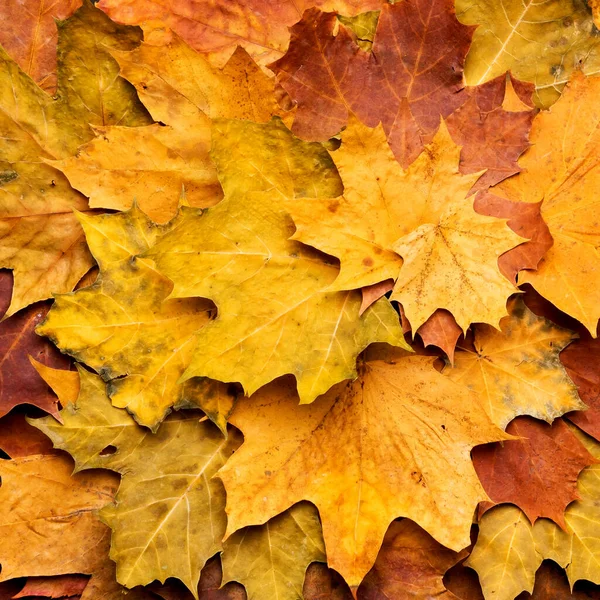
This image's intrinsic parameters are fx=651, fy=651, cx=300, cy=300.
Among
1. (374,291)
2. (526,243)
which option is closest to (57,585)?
(374,291)

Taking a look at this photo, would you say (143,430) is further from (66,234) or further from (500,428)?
(500,428)

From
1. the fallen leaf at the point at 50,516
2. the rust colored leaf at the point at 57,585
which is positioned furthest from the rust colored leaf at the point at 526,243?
the rust colored leaf at the point at 57,585

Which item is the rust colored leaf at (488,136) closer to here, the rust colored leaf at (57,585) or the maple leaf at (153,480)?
the maple leaf at (153,480)

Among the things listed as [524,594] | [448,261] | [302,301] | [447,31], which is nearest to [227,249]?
[302,301]

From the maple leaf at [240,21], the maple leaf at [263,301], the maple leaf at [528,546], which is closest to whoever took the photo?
the maple leaf at [263,301]

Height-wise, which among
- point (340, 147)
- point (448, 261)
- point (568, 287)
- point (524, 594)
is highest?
point (340, 147)

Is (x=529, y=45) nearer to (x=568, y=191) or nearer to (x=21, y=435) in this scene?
(x=568, y=191)
